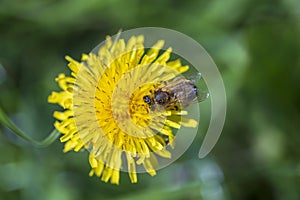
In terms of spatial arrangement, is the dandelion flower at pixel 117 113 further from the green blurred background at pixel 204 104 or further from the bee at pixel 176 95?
the green blurred background at pixel 204 104

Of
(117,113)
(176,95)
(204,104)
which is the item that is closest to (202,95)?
(176,95)

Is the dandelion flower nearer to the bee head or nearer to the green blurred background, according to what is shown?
the bee head

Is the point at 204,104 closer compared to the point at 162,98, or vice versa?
the point at 162,98

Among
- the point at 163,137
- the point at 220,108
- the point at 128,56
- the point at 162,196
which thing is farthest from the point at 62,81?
the point at 220,108

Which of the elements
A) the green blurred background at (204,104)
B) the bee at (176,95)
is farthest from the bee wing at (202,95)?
the green blurred background at (204,104)

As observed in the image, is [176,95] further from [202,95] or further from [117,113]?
[117,113]
